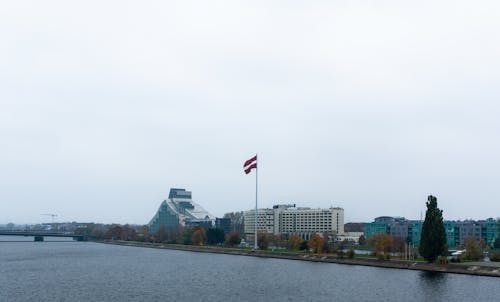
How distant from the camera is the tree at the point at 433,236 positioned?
8762cm

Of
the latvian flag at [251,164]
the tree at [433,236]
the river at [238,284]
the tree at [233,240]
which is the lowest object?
the river at [238,284]

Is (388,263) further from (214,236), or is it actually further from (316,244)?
(214,236)

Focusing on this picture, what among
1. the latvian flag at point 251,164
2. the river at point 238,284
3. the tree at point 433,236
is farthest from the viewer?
the latvian flag at point 251,164

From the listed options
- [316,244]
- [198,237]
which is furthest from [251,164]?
[198,237]

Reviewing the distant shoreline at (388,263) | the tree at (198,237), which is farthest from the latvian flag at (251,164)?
the tree at (198,237)

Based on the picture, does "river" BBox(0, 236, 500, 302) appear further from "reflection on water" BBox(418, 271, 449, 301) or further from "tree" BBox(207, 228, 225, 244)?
"tree" BBox(207, 228, 225, 244)

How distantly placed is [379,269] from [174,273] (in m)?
35.5

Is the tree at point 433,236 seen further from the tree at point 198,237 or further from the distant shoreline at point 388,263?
the tree at point 198,237

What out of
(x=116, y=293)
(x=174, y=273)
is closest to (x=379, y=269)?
(x=174, y=273)

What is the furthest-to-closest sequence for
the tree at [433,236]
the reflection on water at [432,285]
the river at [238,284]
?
the tree at [433,236]
the reflection on water at [432,285]
the river at [238,284]

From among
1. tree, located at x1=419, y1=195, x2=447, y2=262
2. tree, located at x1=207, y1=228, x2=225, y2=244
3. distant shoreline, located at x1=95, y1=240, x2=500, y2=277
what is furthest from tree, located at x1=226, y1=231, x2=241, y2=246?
tree, located at x1=419, y1=195, x2=447, y2=262

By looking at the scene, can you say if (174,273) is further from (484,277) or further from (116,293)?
(484,277)

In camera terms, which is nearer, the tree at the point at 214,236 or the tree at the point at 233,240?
the tree at the point at 233,240

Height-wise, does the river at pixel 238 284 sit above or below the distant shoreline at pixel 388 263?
below
